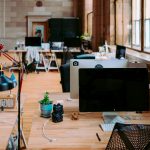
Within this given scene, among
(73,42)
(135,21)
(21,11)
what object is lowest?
(73,42)

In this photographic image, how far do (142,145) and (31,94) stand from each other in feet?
20.2

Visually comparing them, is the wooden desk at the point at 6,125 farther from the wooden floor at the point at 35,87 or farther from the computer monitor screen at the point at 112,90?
the wooden floor at the point at 35,87

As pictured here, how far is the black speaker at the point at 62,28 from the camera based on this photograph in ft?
54.7

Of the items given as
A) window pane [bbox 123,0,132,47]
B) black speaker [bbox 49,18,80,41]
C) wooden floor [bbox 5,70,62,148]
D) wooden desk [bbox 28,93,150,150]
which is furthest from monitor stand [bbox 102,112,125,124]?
black speaker [bbox 49,18,80,41]

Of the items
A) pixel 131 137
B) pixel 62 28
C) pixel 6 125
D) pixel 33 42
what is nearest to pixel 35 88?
pixel 33 42

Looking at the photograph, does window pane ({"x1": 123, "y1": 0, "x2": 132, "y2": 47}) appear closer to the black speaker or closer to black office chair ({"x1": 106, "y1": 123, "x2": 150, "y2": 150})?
A: black office chair ({"x1": 106, "y1": 123, "x2": 150, "y2": 150})

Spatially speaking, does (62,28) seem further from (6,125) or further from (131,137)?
(131,137)

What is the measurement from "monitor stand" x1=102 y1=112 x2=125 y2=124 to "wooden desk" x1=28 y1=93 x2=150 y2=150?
0.05 metres

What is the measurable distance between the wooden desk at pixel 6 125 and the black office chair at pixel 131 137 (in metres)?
0.72

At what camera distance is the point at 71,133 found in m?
2.54

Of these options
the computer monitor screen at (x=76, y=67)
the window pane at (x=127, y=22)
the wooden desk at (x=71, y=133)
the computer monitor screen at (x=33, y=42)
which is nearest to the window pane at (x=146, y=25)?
the window pane at (x=127, y=22)

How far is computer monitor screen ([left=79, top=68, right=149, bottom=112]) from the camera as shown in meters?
2.83

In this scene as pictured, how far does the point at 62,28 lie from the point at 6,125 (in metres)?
14.1

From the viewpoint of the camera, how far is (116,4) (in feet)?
Result: 32.1
